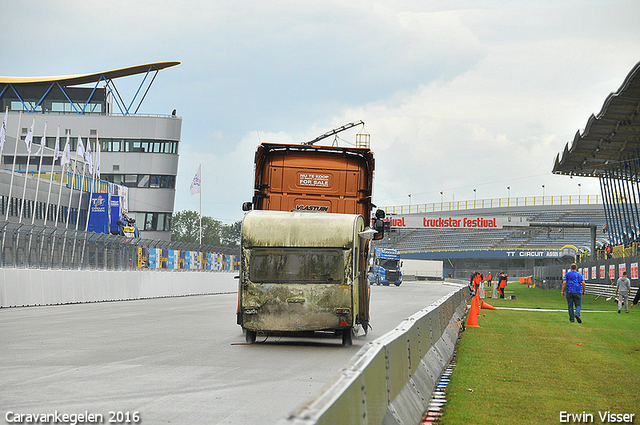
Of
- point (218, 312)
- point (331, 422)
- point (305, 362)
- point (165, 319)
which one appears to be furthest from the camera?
point (218, 312)

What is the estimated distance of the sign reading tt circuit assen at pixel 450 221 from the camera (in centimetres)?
8250

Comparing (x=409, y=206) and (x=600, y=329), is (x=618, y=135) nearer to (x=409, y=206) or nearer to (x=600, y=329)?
(x=600, y=329)

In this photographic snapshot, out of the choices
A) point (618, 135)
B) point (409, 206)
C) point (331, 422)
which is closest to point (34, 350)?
point (331, 422)

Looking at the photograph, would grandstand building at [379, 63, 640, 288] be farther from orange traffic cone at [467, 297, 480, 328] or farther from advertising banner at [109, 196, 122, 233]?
advertising banner at [109, 196, 122, 233]

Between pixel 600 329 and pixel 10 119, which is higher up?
pixel 10 119

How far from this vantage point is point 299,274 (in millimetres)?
14492

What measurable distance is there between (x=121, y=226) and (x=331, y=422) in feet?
204

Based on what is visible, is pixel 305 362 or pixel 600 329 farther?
pixel 600 329

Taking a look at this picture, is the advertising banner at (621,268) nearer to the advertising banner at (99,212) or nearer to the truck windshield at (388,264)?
the truck windshield at (388,264)

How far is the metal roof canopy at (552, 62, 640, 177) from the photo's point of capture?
4353 centimetres

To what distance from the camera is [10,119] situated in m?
83.0

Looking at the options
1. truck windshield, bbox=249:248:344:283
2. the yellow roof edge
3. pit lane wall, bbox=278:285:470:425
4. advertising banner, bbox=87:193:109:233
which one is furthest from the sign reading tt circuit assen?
pit lane wall, bbox=278:285:470:425

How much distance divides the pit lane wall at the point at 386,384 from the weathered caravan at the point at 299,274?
3.10 m

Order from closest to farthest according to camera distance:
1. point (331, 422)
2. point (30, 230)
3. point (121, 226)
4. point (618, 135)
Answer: point (331, 422) < point (30, 230) < point (618, 135) < point (121, 226)
